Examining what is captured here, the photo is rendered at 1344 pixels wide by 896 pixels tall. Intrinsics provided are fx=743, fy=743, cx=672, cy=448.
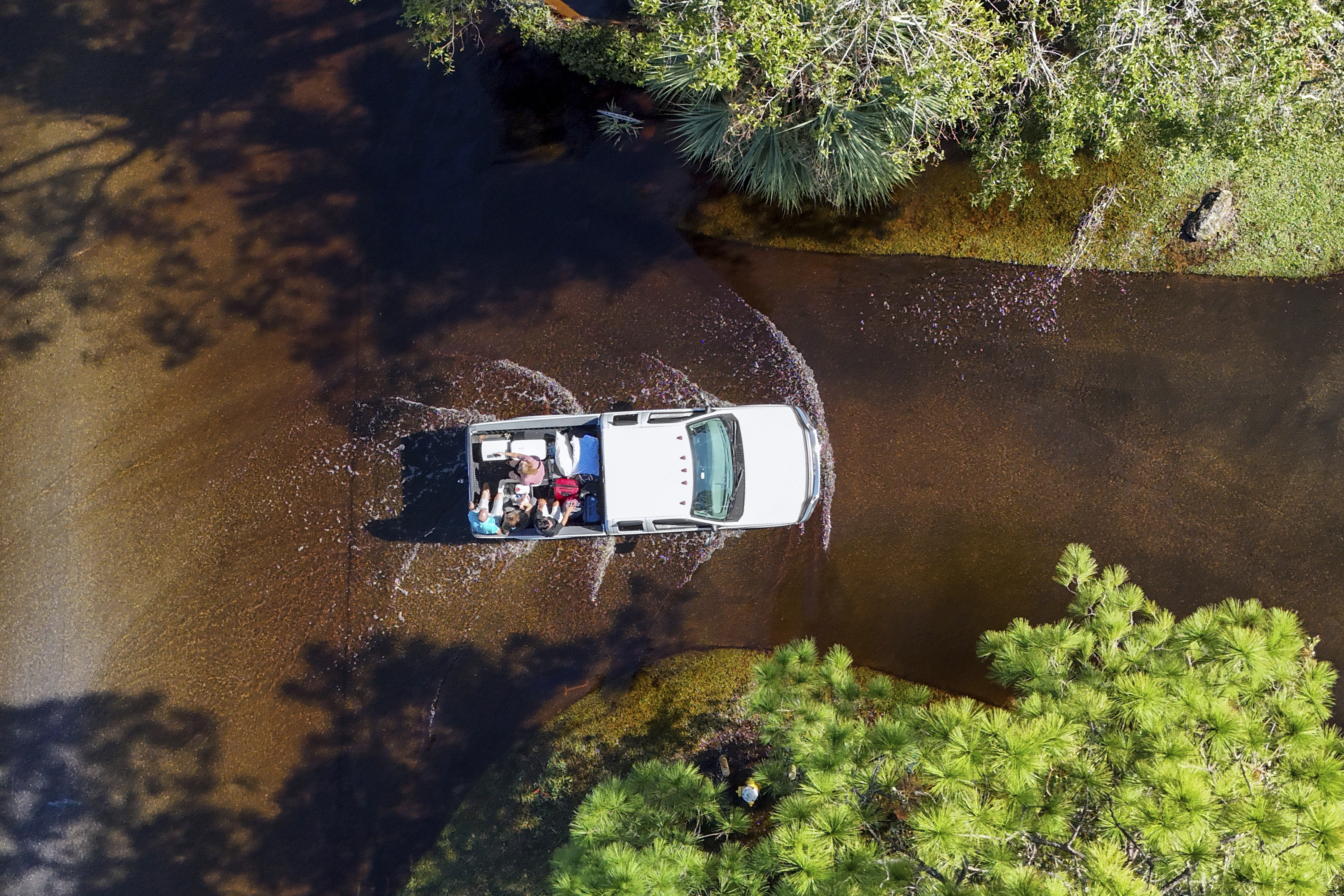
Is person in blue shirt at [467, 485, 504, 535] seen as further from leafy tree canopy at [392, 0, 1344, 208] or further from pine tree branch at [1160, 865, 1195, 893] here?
pine tree branch at [1160, 865, 1195, 893]

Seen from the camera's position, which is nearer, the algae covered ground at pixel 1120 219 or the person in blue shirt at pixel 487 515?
the person in blue shirt at pixel 487 515

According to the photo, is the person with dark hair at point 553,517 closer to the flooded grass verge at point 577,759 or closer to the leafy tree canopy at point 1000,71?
the flooded grass verge at point 577,759

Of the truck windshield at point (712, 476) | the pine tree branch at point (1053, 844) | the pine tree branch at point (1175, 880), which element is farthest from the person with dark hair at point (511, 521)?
the pine tree branch at point (1175, 880)

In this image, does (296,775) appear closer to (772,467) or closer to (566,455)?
(566,455)

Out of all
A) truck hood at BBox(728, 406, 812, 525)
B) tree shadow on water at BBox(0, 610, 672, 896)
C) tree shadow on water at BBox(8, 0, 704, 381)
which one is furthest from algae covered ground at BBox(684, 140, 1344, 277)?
tree shadow on water at BBox(0, 610, 672, 896)

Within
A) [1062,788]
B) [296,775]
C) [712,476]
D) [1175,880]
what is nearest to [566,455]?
[712,476]

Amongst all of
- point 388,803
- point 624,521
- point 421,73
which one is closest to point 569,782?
point 388,803
